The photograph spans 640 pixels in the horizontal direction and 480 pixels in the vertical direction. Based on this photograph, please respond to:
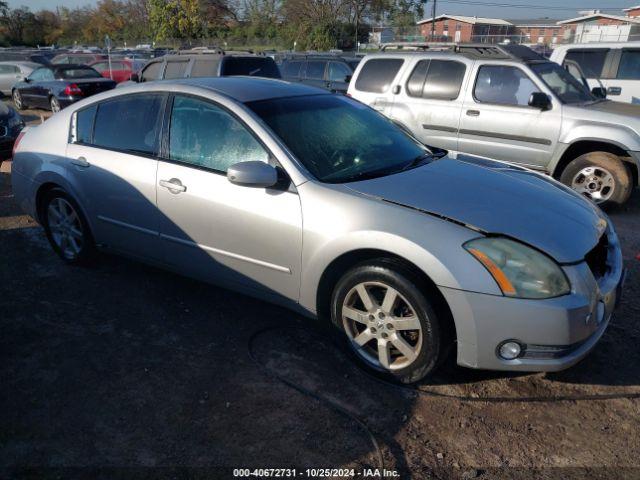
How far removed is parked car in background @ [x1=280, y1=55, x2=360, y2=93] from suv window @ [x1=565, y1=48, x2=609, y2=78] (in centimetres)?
468

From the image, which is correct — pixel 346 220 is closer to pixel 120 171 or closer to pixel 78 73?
pixel 120 171

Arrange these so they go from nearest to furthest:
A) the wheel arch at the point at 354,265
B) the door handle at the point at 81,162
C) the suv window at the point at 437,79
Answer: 1. the wheel arch at the point at 354,265
2. the door handle at the point at 81,162
3. the suv window at the point at 437,79

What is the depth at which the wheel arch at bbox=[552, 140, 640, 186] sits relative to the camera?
6234 mm

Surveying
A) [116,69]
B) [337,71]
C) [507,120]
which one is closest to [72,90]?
[337,71]

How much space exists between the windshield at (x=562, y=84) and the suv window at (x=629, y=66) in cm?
369

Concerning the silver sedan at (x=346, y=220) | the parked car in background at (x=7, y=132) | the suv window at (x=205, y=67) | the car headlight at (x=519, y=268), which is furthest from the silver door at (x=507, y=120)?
the parked car in background at (x=7, y=132)

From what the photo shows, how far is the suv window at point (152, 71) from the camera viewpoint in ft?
36.3

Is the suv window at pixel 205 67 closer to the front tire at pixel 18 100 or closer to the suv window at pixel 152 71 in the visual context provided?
the suv window at pixel 152 71

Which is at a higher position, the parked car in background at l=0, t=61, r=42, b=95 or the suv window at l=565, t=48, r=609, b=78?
the suv window at l=565, t=48, r=609, b=78

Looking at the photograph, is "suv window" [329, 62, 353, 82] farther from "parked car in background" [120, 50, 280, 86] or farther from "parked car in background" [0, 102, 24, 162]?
"parked car in background" [0, 102, 24, 162]

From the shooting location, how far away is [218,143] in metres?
3.59

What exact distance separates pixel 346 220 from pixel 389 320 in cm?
60

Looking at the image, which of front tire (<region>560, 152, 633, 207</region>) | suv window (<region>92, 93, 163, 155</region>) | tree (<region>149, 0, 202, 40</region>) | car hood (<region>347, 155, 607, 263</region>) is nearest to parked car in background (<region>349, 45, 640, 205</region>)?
front tire (<region>560, 152, 633, 207</region>)

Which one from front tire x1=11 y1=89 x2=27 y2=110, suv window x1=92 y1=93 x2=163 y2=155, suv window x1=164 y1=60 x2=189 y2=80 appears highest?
suv window x1=92 y1=93 x2=163 y2=155
